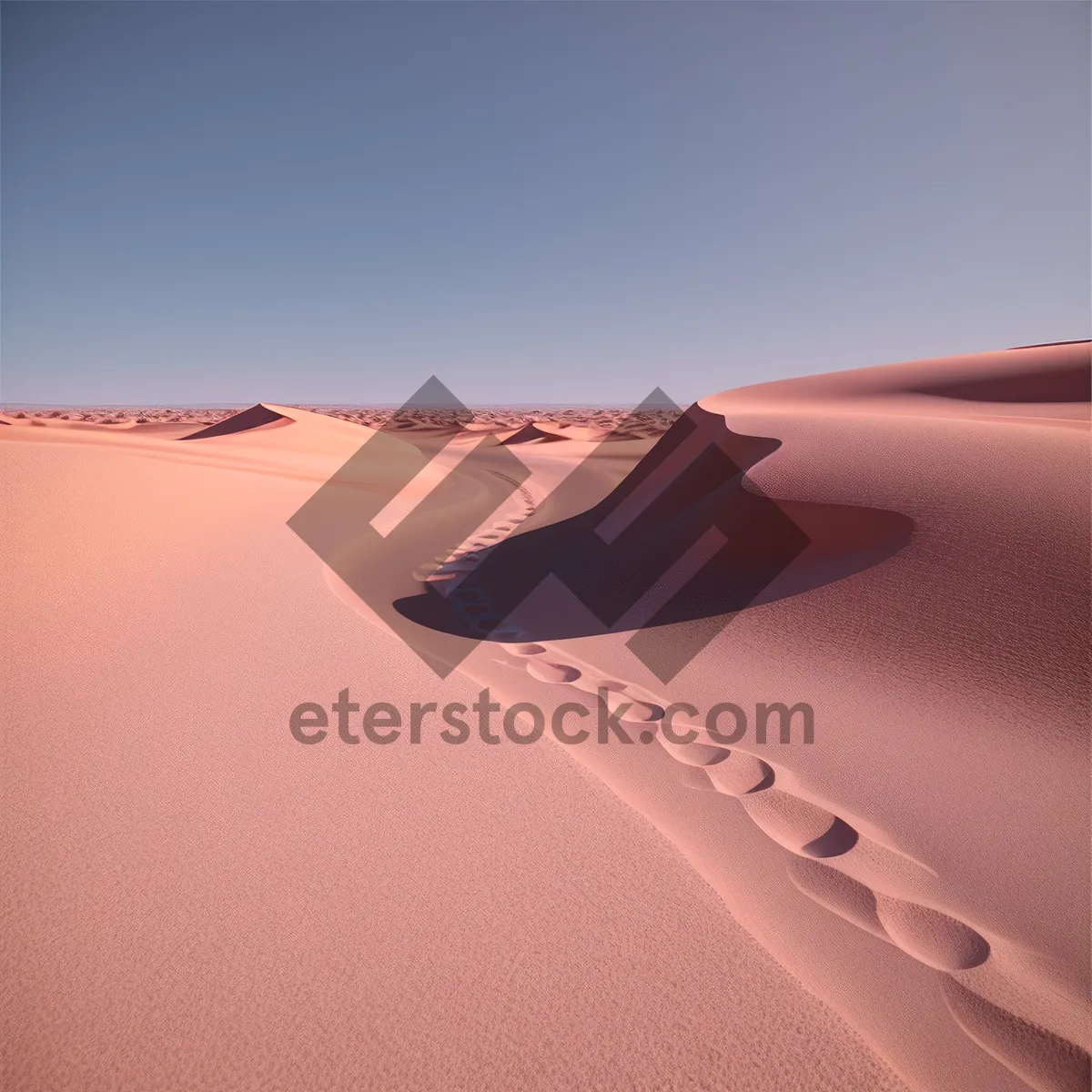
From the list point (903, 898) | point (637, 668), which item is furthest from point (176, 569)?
point (903, 898)

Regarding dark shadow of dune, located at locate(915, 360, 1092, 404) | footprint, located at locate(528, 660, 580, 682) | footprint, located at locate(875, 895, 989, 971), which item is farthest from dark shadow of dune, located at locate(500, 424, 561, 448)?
footprint, located at locate(875, 895, 989, 971)

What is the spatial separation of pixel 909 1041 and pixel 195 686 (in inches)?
134

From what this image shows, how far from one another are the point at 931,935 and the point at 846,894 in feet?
0.84

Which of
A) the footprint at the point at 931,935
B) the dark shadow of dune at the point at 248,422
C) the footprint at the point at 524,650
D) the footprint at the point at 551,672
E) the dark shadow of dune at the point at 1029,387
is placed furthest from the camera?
the dark shadow of dune at the point at 248,422

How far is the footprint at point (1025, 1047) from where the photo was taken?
1.59 meters

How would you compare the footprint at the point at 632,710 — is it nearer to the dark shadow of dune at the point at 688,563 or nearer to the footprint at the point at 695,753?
the footprint at the point at 695,753

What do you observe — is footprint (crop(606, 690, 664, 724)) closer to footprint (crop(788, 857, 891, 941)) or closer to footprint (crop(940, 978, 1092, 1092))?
footprint (crop(788, 857, 891, 941))

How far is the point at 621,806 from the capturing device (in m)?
2.54

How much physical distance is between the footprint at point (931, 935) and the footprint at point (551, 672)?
2128 mm

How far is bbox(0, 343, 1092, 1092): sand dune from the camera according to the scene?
1624 mm

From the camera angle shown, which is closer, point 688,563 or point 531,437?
point 688,563

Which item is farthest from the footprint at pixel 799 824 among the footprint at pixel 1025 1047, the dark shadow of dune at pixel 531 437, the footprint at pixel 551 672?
the dark shadow of dune at pixel 531 437

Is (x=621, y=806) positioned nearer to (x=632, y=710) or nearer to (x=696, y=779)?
(x=696, y=779)

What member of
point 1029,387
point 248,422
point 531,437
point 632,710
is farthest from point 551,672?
point 531,437
